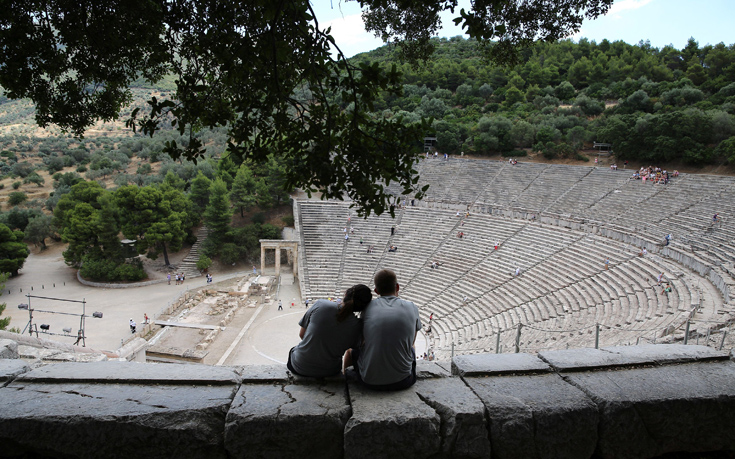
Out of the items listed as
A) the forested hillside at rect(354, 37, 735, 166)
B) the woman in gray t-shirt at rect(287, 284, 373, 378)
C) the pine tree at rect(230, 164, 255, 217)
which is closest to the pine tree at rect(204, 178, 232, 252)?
the pine tree at rect(230, 164, 255, 217)

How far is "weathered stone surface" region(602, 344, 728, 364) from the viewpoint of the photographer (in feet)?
10.8

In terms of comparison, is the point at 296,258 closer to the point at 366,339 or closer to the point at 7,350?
the point at 7,350

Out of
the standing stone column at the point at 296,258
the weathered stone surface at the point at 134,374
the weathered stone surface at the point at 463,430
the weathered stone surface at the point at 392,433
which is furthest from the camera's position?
the standing stone column at the point at 296,258

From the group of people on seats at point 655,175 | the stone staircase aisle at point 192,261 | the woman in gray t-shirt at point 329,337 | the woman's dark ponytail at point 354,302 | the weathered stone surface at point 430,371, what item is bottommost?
the stone staircase aisle at point 192,261

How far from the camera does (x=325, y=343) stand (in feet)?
9.82

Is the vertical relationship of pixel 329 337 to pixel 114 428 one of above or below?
above

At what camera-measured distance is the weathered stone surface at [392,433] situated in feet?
7.86

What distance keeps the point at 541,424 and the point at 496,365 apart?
0.64m

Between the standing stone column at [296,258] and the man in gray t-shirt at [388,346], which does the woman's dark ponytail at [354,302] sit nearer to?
the man in gray t-shirt at [388,346]

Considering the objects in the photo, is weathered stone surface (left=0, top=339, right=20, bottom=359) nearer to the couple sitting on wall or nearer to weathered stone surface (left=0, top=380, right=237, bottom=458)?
weathered stone surface (left=0, top=380, right=237, bottom=458)

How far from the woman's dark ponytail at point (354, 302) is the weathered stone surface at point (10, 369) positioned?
6.87 feet

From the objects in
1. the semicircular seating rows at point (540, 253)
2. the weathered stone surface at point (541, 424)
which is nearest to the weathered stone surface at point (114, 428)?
the weathered stone surface at point (541, 424)

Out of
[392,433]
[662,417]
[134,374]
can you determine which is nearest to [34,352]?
[134,374]

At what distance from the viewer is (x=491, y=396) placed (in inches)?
108
